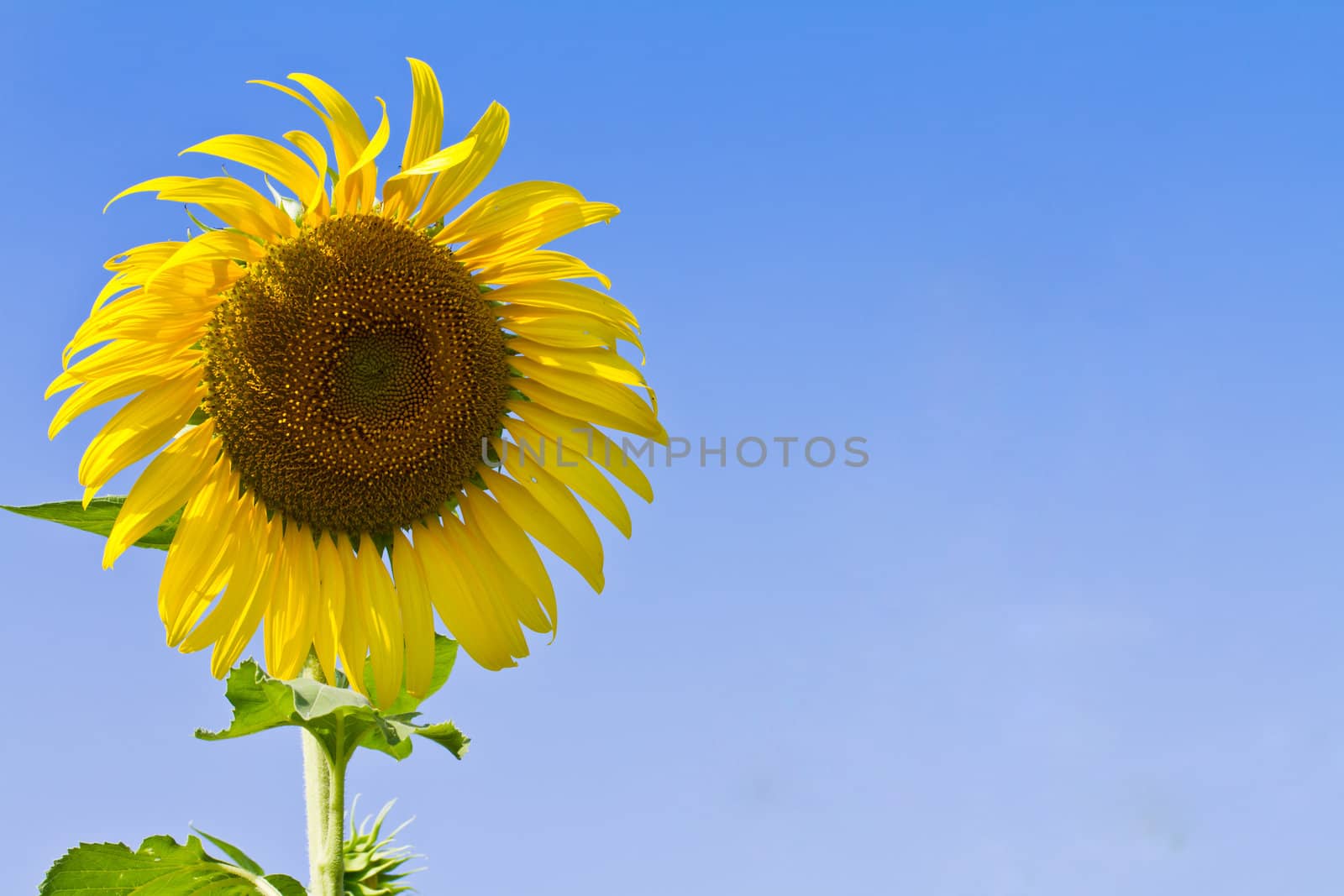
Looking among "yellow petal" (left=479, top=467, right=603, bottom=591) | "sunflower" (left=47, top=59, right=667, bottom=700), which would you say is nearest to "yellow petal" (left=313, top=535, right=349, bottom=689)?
"sunflower" (left=47, top=59, right=667, bottom=700)

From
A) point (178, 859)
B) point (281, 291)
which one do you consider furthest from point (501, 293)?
point (178, 859)

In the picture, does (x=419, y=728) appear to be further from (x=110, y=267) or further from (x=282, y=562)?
(x=110, y=267)

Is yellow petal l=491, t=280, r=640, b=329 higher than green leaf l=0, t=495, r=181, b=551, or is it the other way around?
yellow petal l=491, t=280, r=640, b=329

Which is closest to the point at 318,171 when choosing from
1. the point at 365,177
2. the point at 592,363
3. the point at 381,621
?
the point at 365,177

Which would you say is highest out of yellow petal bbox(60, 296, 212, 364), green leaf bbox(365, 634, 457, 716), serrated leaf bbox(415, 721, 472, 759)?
yellow petal bbox(60, 296, 212, 364)

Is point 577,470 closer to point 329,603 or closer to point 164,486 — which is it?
point 329,603

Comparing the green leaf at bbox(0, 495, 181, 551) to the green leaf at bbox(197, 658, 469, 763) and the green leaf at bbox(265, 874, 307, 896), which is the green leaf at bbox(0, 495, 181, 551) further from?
the green leaf at bbox(265, 874, 307, 896)
